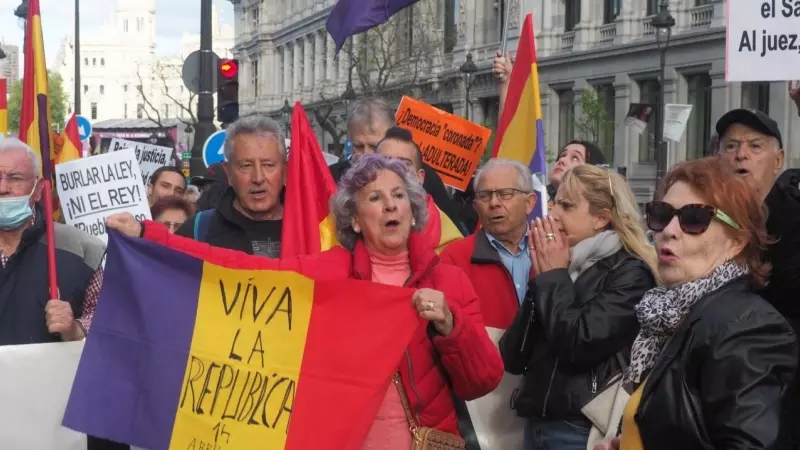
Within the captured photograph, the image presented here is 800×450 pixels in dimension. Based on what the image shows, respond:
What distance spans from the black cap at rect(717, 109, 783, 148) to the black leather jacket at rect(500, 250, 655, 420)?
0.79 m

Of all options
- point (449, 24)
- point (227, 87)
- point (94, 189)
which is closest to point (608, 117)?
point (449, 24)

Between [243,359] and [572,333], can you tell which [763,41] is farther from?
[243,359]

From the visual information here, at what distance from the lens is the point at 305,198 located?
5355 mm

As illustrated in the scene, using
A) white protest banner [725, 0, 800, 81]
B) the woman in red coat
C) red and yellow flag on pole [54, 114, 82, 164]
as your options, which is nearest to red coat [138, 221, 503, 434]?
the woman in red coat

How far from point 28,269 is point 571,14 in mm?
37247

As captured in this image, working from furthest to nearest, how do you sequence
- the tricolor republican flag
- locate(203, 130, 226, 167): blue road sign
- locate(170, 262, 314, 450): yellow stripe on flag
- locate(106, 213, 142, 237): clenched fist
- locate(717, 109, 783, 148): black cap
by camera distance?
locate(203, 130, 226, 167): blue road sign
the tricolor republican flag
locate(717, 109, 783, 148): black cap
locate(106, 213, 142, 237): clenched fist
locate(170, 262, 314, 450): yellow stripe on flag

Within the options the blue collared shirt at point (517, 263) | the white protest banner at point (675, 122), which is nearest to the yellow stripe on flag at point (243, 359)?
the blue collared shirt at point (517, 263)

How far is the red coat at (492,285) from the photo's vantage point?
5285 mm

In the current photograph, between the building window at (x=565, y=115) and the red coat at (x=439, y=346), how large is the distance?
36.3m

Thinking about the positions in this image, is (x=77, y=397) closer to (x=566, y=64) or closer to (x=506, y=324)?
(x=506, y=324)

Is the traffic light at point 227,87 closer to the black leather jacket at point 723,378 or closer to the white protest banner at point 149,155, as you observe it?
the white protest banner at point 149,155

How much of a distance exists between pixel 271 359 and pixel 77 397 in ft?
2.97

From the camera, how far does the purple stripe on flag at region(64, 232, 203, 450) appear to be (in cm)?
462

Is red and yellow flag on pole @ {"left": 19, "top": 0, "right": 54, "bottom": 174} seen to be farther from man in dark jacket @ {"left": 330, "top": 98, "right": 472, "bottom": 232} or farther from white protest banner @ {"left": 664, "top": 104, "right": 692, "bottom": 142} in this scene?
white protest banner @ {"left": 664, "top": 104, "right": 692, "bottom": 142}
